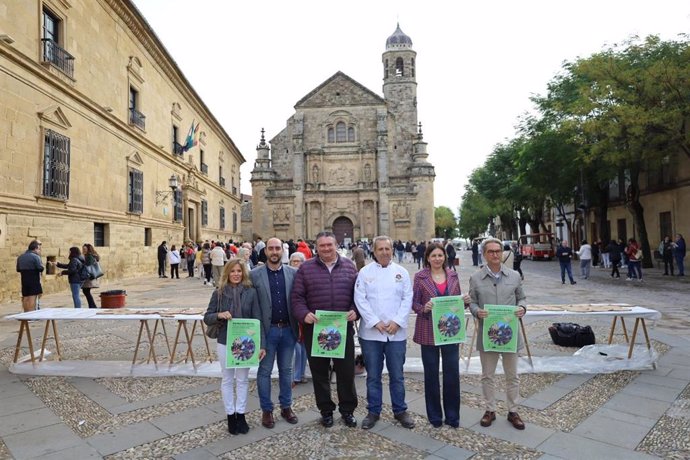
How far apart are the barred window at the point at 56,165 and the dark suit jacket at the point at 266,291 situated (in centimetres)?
1134

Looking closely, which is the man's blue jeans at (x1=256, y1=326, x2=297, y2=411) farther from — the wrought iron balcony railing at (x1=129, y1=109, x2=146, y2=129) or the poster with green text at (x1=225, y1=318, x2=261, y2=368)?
the wrought iron balcony railing at (x1=129, y1=109, x2=146, y2=129)

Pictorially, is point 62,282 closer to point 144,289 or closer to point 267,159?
point 144,289

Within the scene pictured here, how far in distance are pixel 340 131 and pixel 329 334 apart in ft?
132

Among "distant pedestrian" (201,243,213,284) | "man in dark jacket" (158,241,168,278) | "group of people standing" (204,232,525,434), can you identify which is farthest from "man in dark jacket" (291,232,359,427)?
"man in dark jacket" (158,241,168,278)

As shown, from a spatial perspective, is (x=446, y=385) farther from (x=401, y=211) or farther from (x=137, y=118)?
(x=401, y=211)

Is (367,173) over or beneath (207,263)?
over

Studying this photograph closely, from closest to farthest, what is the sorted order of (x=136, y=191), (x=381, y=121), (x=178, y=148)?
(x=136, y=191) < (x=178, y=148) < (x=381, y=121)

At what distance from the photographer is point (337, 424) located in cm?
429

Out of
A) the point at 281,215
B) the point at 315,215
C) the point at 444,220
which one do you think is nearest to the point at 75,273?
the point at 281,215

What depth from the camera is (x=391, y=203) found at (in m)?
41.3

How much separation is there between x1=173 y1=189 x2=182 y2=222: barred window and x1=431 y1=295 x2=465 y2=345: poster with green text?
2153 cm

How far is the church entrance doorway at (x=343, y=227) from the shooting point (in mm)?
42625

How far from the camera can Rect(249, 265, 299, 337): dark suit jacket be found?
4.19 m

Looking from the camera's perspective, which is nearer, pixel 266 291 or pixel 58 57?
pixel 266 291
